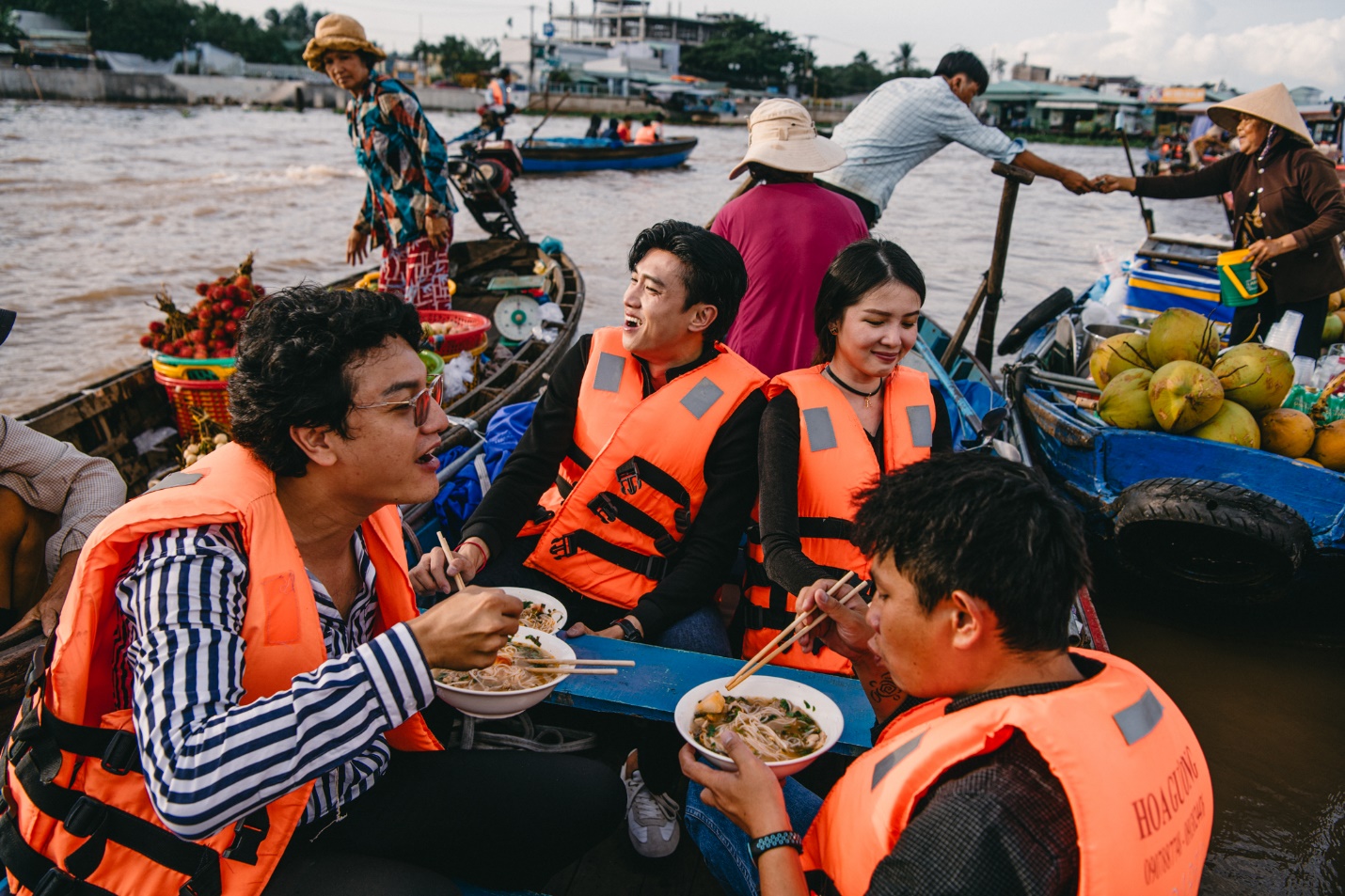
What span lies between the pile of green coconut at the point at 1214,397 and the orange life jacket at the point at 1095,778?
309cm

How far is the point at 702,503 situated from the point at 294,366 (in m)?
1.43

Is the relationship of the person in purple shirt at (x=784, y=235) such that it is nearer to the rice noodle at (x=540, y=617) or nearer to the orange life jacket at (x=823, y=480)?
the orange life jacket at (x=823, y=480)

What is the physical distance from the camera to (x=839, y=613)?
1.89 metres

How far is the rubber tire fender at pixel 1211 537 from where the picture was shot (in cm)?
359

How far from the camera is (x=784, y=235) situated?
3.49m

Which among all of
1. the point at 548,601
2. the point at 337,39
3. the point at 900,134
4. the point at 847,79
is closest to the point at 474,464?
the point at 548,601

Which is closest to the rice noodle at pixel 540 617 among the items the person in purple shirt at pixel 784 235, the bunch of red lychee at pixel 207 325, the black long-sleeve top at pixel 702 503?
the black long-sleeve top at pixel 702 503

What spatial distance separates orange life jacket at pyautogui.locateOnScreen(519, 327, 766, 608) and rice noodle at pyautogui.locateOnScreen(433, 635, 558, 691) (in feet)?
2.26

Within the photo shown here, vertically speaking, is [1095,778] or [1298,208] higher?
[1298,208]

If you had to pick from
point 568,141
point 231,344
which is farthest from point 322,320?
point 568,141

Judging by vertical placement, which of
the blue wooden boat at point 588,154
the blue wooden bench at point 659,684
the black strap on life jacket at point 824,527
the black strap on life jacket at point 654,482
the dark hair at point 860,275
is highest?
the blue wooden boat at point 588,154

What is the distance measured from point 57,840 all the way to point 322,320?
0.93 metres

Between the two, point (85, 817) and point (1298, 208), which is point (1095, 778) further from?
point (1298, 208)

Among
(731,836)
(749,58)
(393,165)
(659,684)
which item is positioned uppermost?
(749,58)
